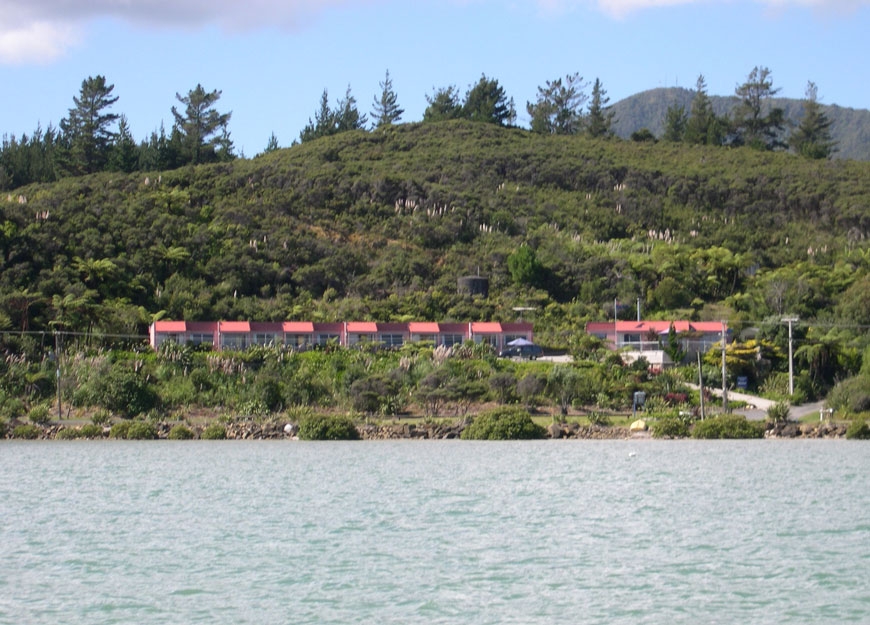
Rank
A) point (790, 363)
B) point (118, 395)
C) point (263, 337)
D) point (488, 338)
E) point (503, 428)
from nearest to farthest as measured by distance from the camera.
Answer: point (503, 428)
point (118, 395)
point (790, 363)
point (263, 337)
point (488, 338)

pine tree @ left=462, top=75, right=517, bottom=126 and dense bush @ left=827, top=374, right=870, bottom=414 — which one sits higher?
pine tree @ left=462, top=75, right=517, bottom=126

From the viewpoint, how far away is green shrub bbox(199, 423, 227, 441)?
3597 cm

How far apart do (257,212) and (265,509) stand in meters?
54.6

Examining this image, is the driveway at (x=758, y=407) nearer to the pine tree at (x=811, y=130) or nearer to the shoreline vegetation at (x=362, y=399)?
the shoreline vegetation at (x=362, y=399)

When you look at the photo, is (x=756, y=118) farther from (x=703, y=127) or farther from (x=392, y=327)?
(x=392, y=327)

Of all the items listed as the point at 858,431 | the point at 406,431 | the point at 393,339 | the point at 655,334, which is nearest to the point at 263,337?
the point at 393,339

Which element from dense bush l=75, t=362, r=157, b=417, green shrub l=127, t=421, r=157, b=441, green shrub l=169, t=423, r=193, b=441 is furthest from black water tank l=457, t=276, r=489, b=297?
green shrub l=127, t=421, r=157, b=441

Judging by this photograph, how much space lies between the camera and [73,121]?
90.3m

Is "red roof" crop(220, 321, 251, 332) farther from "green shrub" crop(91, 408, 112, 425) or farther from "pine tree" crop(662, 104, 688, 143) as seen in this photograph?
"pine tree" crop(662, 104, 688, 143)

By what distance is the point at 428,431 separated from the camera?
36219mm

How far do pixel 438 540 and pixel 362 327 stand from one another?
118ft

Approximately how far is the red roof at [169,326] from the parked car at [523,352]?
13845 mm

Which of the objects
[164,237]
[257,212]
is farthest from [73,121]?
[164,237]

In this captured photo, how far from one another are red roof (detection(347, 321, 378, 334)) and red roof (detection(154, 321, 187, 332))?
7.38 meters
